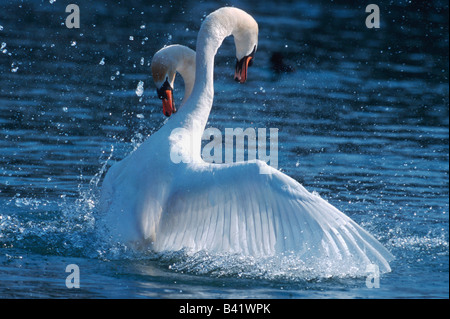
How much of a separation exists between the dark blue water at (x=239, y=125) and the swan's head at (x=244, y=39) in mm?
1877

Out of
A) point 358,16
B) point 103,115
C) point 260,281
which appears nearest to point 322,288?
point 260,281

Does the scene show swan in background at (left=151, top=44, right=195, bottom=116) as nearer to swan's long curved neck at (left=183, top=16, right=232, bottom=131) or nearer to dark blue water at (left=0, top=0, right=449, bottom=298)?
swan's long curved neck at (left=183, top=16, right=232, bottom=131)

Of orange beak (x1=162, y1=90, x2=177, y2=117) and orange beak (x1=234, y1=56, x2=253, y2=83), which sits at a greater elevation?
orange beak (x1=234, y1=56, x2=253, y2=83)

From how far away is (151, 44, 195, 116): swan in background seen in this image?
25.9 ft

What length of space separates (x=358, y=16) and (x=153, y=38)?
5725mm

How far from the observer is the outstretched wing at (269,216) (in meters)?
6.15

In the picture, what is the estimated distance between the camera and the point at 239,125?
11.2 metres

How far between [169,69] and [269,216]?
2.27m

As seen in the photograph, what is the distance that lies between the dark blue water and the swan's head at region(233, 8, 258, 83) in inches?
73.9

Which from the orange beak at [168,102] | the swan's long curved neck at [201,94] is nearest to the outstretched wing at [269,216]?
the swan's long curved neck at [201,94]

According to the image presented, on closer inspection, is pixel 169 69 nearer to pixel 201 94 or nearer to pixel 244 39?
pixel 201 94

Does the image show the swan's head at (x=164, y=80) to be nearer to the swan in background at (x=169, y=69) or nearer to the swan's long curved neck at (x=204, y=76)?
the swan in background at (x=169, y=69)

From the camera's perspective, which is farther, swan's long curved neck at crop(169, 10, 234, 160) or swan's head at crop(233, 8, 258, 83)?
swan's head at crop(233, 8, 258, 83)

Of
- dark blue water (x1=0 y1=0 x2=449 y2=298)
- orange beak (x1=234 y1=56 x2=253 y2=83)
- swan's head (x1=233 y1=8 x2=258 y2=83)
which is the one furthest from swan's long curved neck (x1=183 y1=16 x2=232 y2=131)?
dark blue water (x1=0 y1=0 x2=449 y2=298)
